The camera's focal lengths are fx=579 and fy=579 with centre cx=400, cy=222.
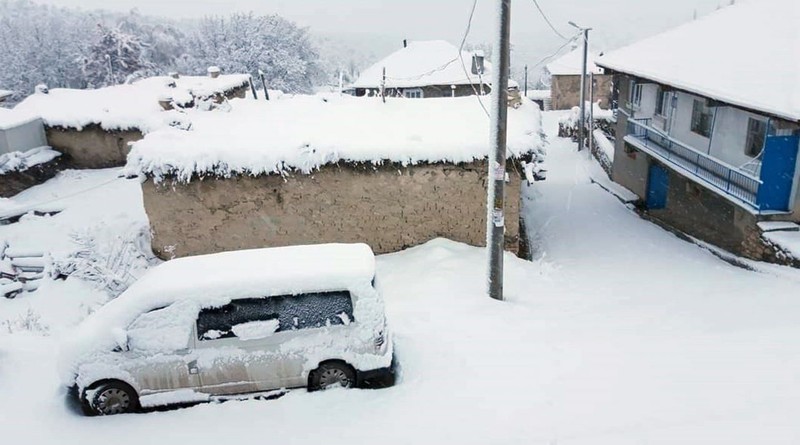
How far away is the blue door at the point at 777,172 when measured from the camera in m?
14.1

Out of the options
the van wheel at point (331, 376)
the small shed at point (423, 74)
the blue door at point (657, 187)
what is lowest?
the blue door at point (657, 187)

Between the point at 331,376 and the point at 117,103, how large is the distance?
994 inches

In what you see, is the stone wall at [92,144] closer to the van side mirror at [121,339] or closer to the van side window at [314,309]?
the van side mirror at [121,339]

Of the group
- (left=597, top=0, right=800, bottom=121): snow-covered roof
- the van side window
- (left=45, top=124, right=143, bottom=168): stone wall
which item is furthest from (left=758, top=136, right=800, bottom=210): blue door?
(left=45, top=124, right=143, bottom=168): stone wall

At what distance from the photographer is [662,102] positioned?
21.1 metres

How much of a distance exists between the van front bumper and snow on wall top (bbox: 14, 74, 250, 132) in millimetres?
16777

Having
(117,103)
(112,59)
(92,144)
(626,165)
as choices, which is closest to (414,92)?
(626,165)

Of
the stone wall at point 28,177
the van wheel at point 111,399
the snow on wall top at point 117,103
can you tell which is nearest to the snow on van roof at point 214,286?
the van wheel at point 111,399

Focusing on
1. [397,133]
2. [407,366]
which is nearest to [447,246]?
[397,133]

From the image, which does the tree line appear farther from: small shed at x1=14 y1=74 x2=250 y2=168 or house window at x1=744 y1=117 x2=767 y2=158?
house window at x1=744 y1=117 x2=767 y2=158

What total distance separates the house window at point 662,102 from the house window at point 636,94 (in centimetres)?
149

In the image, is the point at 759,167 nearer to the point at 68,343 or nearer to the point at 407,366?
the point at 407,366

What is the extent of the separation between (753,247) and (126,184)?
70.1 feet

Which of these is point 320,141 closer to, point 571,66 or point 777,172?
point 777,172
